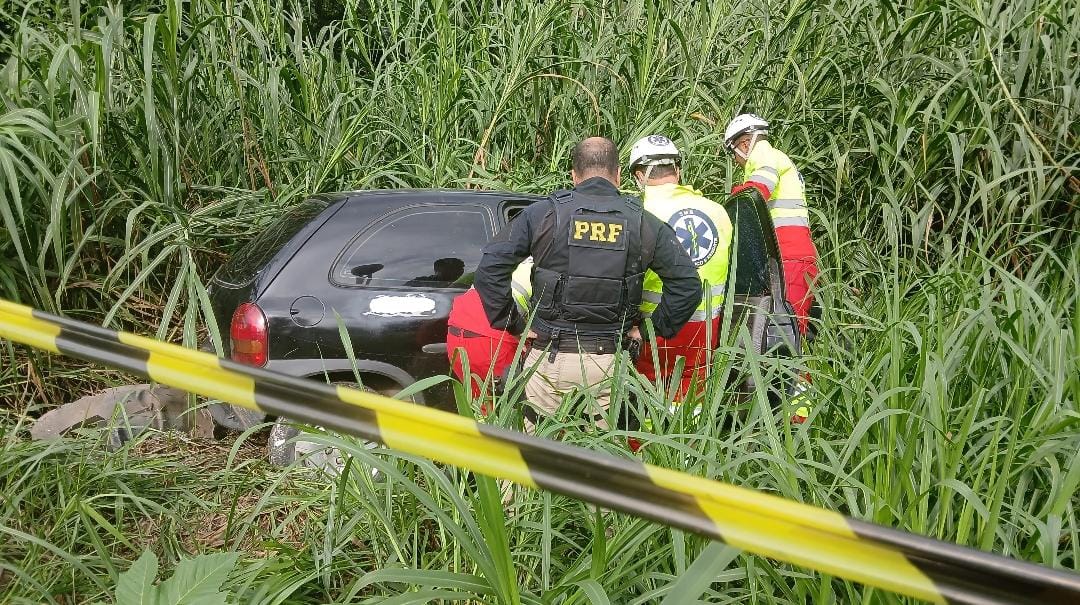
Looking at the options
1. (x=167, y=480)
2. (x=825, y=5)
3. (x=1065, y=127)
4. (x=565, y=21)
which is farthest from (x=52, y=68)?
(x=1065, y=127)

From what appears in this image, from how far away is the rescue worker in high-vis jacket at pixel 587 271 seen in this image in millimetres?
3057

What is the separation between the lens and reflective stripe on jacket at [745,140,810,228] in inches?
176

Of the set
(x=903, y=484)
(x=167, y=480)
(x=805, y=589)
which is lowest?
(x=167, y=480)

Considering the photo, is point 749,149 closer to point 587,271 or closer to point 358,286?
point 587,271

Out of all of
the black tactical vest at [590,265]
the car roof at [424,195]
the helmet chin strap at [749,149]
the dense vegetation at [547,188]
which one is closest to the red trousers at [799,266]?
the dense vegetation at [547,188]

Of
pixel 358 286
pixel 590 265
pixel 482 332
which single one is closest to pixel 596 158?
pixel 590 265

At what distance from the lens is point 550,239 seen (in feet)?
10.1

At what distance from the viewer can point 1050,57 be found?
434 cm

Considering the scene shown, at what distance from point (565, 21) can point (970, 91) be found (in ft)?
8.79

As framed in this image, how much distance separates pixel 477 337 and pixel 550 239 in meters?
0.52

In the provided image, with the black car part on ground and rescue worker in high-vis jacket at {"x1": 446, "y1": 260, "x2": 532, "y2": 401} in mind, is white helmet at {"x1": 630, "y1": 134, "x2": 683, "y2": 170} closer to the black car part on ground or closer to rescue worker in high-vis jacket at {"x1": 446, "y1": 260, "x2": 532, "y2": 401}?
the black car part on ground

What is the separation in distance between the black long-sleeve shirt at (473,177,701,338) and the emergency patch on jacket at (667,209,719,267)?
377mm

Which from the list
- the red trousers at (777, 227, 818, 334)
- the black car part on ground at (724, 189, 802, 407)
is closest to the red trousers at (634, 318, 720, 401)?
the black car part on ground at (724, 189, 802, 407)

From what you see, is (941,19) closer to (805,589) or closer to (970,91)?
(970,91)
